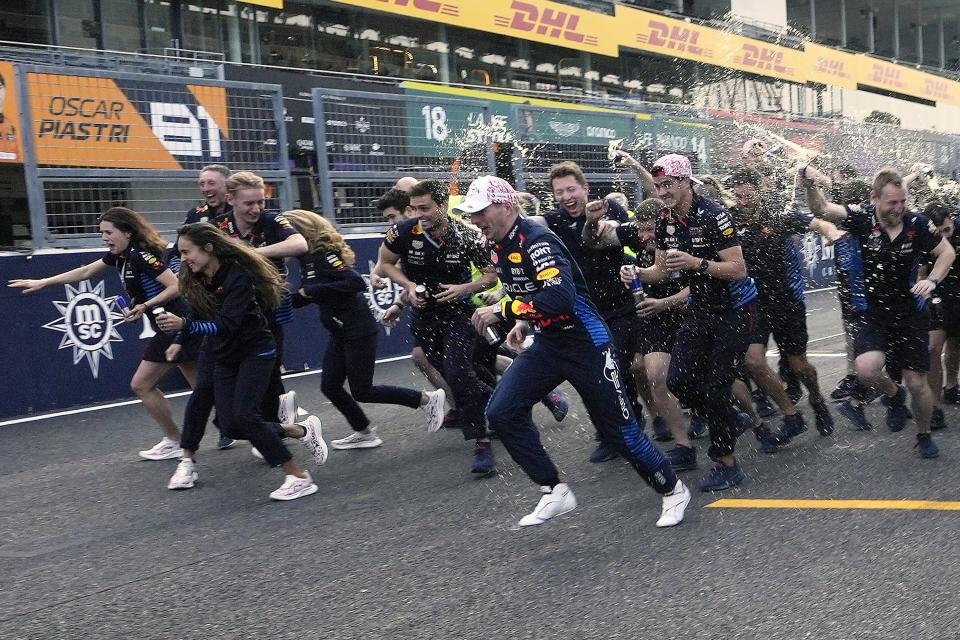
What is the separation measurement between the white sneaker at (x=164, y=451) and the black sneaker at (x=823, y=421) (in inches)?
183

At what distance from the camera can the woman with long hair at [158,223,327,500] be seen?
656 cm

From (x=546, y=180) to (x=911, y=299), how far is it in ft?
28.5

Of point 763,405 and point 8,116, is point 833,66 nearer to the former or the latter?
point 763,405

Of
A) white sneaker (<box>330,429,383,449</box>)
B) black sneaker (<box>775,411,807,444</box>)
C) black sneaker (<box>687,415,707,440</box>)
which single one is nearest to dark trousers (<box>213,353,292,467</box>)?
white sneaker (<box>330,429,383,449</box>)

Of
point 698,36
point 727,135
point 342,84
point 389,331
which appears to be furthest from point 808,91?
point 389,331

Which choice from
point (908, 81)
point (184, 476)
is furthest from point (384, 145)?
point (908, 81)

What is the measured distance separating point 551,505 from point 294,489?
6.08ft

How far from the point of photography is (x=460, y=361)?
7.56 m

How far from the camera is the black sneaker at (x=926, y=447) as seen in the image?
6.84 metres

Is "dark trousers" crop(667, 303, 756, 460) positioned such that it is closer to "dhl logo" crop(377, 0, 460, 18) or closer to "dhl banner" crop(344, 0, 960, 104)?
"dhl banner" crop(344, 0, 960, 104)

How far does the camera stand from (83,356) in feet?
34.7

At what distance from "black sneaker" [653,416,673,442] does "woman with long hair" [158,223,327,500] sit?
2.56 meters

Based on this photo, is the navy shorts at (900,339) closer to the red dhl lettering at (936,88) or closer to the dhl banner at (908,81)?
the dhl banner at (908,81)

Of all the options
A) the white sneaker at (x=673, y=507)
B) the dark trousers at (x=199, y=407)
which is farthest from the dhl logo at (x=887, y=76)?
the white sneaker at (x=673, y=507)
